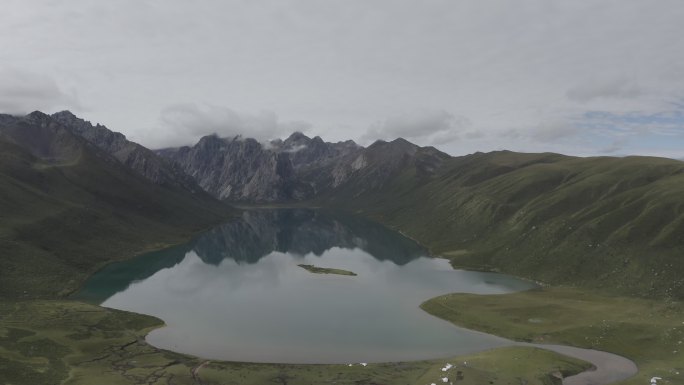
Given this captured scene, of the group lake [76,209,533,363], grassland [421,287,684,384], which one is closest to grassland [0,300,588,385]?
lake [76,209,533,363]

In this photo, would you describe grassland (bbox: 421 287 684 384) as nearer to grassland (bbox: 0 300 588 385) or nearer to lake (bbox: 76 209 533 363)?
lake (bbox: 76 209 533 363)

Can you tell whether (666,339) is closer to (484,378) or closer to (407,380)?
(484,378)

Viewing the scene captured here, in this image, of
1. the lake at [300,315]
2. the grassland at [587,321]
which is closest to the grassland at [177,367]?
the lake at [300,315]

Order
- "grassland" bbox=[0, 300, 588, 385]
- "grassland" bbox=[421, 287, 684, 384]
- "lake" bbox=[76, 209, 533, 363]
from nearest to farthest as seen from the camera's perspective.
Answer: "grassland" bbox=[0, 300, 588, 385], "grassland" bbox=[421, 287, 684, 384], "lake" bbox=[76, 209, 533, 363]

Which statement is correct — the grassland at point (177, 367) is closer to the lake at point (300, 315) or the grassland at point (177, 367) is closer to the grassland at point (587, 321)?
the lake at point (300, 315)

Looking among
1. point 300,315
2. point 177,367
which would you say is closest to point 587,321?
point 300,315

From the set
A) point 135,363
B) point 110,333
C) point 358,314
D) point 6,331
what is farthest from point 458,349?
point 6,331
